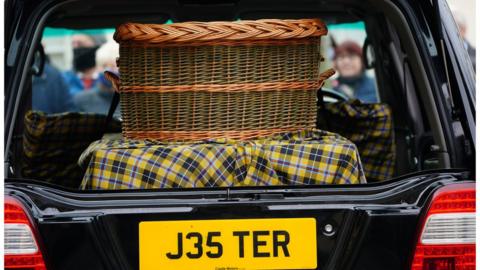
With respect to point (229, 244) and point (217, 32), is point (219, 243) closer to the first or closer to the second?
point (229, 244)

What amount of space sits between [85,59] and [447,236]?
451 centimetres

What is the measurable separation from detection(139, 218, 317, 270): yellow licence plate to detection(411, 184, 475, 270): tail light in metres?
0.33

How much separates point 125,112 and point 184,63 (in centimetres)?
35

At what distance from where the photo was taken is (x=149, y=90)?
3805mm

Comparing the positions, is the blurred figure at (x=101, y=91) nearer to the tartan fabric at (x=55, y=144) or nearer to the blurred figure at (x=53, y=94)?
the blurred figure at (x=53, y=94)

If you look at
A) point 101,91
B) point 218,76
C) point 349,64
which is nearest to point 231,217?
point 218,76

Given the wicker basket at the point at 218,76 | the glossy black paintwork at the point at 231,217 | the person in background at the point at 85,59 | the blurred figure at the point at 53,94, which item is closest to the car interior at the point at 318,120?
the wicker basket at the point at 218,76

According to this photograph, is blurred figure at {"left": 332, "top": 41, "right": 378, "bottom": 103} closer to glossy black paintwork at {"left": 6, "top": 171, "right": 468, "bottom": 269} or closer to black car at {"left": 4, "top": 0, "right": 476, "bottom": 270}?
black car at {"left": 4, "top": 0, "right": 476, "bottom": 270}

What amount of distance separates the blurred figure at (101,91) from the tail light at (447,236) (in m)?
3.69

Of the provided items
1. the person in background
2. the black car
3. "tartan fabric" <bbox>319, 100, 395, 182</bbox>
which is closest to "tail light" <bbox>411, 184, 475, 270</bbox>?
the black car

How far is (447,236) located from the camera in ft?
10.3

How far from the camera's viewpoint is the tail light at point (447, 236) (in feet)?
10.3

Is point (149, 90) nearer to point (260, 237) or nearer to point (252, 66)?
point (252, 66)

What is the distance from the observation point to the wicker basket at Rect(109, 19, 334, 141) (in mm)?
3678
